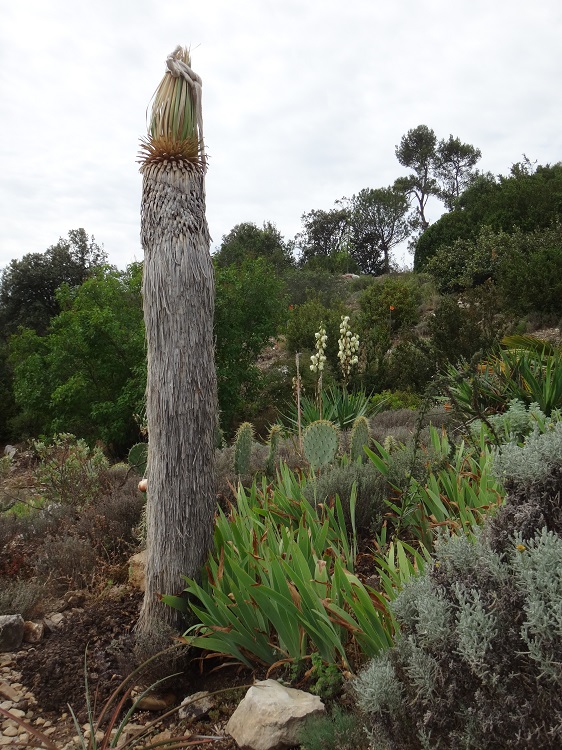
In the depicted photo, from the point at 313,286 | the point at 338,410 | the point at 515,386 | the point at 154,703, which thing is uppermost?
the point at 313,286

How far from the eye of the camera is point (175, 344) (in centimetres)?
312

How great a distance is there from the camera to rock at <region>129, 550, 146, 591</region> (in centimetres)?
404

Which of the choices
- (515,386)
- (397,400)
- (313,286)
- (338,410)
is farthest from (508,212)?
(515,386)

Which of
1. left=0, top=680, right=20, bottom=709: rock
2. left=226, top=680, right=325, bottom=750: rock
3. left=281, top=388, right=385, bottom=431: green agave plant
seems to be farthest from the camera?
left=281, top=388, right=385, bottom=431: green agave plant

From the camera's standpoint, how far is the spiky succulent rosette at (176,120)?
3.11 m

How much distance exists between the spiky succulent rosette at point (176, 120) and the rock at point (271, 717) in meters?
2.41

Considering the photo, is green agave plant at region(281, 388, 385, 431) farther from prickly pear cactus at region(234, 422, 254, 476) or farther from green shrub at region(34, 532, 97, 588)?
green shrub at region(34, 532, 97, 588)

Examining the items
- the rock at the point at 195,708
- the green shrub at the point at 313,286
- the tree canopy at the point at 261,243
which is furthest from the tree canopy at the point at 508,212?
the rock at the point at 195,708

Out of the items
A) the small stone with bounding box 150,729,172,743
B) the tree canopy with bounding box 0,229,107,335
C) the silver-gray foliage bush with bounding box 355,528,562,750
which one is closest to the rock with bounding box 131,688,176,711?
the small stone with bounding box 150,729,172,743

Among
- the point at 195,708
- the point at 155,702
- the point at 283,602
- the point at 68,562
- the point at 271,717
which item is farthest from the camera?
the point at 68,562

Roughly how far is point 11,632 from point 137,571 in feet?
2.66

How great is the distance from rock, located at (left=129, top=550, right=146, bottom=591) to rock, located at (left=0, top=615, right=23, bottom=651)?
2.33 ft

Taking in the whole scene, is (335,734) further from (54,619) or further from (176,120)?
(176,120)

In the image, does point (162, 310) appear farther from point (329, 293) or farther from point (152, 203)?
point (329, 293)
